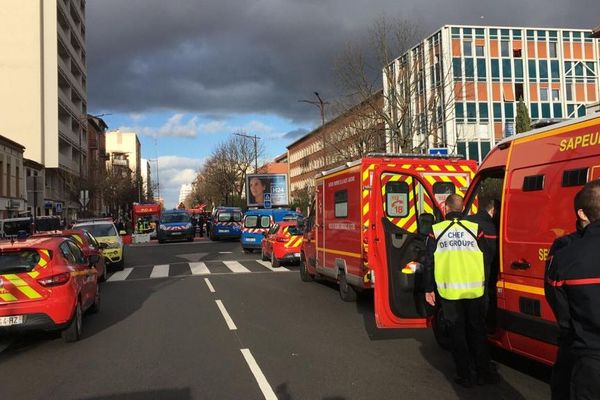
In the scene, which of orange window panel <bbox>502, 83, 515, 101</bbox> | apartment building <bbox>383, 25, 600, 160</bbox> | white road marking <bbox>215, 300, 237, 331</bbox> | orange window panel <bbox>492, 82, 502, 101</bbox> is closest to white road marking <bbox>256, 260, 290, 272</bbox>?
white road marking <bbox>215, 300, 237, 331</bbox>

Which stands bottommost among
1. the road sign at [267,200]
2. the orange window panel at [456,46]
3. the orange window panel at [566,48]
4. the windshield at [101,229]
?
the windshield at [101,229]

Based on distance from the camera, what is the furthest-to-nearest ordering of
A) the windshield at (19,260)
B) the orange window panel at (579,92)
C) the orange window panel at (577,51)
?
the orange window panel at (577,51)
the orange window panel at (579,92)
the windshield at (19,260)

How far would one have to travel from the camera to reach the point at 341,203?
10.8m

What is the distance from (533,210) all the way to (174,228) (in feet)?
110

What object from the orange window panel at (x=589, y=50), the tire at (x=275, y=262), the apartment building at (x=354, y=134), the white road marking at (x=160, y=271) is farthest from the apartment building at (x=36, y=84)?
the orange window panel at (x=589, y=50)

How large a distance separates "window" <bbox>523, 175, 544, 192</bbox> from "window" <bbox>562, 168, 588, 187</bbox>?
10.8 inches

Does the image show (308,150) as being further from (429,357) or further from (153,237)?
(429,357)

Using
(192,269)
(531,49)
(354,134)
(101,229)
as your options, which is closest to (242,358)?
(192,269)

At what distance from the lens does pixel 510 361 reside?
6520mm

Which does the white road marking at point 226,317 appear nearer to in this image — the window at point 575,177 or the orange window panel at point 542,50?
the window at point 575,177

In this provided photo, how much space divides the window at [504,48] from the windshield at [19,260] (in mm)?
55559

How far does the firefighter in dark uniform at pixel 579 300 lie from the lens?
280cm

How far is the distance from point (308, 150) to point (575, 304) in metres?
107

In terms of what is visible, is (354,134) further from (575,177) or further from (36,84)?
(36,84)
